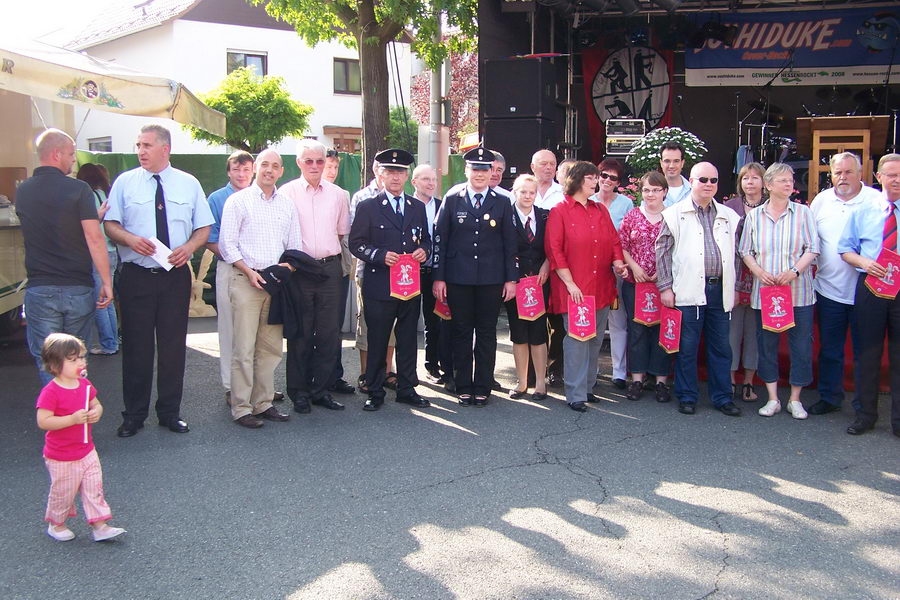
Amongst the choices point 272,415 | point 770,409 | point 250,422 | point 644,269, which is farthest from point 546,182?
point 250,422

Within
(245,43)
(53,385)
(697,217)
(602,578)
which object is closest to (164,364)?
(53,385)

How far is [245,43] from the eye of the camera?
3022 cm

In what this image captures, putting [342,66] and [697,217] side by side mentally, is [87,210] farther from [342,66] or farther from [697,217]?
[342,66]

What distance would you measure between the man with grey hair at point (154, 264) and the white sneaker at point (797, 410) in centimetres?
424

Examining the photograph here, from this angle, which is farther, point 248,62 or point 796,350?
point 248,62

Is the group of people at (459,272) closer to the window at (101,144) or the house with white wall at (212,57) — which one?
the house with white wall at (212,57)

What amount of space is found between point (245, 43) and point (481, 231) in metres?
26.8

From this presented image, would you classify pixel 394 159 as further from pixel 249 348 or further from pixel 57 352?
pixel 57 352

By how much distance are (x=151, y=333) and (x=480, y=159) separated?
2.61 m

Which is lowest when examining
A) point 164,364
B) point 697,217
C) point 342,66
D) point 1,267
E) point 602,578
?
point 602,578

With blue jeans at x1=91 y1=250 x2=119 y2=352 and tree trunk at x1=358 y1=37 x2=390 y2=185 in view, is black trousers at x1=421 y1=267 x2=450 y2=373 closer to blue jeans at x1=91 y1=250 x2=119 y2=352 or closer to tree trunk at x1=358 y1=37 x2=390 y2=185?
blue jeans at x1=91 y1=250 x2=119 y2=352

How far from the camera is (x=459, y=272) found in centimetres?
611

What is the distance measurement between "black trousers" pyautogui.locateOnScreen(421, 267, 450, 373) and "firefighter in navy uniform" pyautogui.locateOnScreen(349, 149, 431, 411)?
484mm

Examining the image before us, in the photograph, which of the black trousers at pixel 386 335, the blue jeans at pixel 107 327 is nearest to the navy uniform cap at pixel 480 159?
the black trousers at pixel 386 335
